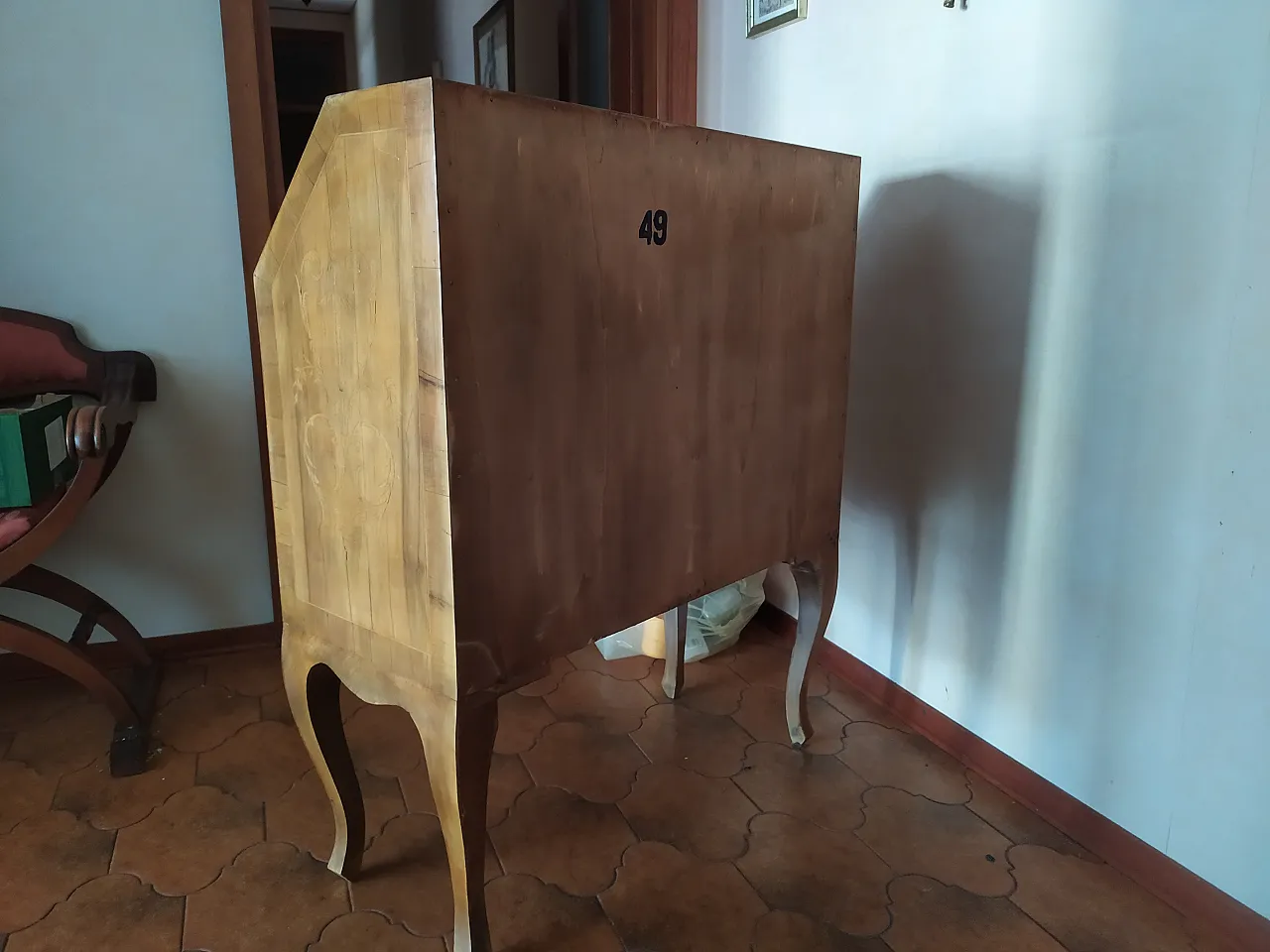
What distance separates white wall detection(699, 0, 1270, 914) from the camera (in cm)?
123

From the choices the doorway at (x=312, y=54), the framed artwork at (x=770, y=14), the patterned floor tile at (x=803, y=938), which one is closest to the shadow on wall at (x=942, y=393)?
the framed artwork at (x=770, y=14)

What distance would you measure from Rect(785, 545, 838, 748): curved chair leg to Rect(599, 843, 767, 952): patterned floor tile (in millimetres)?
420

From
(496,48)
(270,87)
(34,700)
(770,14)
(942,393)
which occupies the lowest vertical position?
(34,700)

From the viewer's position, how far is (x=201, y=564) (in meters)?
2.18

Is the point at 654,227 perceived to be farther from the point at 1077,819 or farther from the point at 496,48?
the point at 496,48

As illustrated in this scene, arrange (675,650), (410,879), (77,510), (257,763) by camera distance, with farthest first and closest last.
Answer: (675,650) → (257,763) → (77,510) → (410,879)

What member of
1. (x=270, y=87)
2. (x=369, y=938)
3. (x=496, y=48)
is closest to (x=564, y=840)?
(x=369, y=938)

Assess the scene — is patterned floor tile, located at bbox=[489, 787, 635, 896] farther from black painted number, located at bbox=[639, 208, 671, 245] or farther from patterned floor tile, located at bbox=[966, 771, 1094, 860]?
black painted number, located at bbox=[639, 208, 671, 245]

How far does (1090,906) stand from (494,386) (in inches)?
48.2

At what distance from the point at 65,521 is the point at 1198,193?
194cm

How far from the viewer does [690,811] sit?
1580mm

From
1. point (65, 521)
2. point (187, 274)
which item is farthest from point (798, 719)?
point (187, 274)

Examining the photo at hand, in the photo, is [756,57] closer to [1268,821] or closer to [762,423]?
[762,423]

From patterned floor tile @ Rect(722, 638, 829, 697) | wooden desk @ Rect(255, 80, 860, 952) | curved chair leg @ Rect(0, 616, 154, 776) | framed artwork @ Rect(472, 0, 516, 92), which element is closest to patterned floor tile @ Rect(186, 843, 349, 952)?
wooden desk @ Rect(255, 80, 860, 952)
